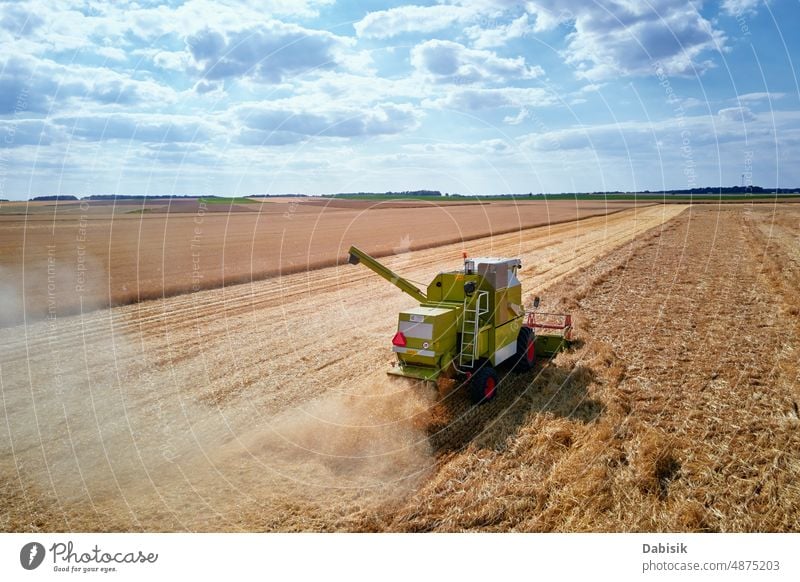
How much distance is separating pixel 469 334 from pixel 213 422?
17.6 ft

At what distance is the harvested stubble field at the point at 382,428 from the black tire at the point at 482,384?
10.9 inches

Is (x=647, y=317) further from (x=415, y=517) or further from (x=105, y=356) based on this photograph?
(x=105, y=356)

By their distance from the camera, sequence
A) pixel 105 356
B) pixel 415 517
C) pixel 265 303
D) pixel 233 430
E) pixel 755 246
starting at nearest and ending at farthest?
pixel 415 517, pixel 233 430, pixel 105 356, pixel 265 303, pixel 755 246

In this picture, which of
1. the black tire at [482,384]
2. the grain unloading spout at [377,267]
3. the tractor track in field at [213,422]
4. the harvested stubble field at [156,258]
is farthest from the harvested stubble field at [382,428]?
the harvested stubble field at [156,258]

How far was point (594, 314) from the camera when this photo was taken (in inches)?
667

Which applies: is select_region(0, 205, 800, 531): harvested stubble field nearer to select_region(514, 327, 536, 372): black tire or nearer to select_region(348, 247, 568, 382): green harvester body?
select_region(514, 327, 536, 372): black tire

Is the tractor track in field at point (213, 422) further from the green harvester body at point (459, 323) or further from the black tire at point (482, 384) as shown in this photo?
the green harvester body at point (459, 323)

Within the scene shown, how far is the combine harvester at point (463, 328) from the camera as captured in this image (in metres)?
9.84

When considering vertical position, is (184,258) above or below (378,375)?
above

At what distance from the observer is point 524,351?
1223cm

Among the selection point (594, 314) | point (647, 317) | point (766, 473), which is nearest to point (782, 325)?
point (647, 317)

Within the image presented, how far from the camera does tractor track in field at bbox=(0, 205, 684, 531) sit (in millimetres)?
7711
